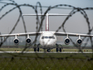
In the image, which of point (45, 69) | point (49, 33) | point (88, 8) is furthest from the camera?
point (49, 33)

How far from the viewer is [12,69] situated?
944cm

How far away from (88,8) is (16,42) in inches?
905

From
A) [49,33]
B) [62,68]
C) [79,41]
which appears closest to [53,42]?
[49,33]

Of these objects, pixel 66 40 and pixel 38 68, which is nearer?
pixel 38 68

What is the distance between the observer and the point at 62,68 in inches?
388

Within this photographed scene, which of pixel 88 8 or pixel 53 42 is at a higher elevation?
pixel 88 8

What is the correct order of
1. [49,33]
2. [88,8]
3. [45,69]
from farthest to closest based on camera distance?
[49,33], [45,69], [88,8]

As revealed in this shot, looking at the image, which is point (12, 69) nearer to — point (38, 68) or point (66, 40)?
point (38, 68)

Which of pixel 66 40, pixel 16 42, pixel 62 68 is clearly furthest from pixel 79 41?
pixel 62 68

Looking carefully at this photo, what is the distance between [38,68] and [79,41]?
2160cm

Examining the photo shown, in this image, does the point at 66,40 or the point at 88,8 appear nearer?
the point at 88,8

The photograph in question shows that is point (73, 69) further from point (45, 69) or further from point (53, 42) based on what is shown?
point (53, 42)

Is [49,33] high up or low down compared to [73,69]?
down

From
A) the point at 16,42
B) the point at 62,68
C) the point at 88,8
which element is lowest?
the point at 16,42
